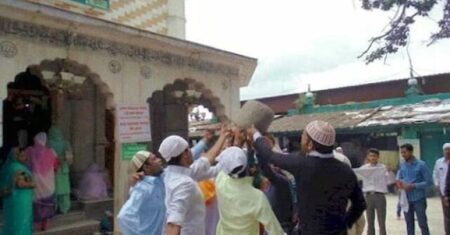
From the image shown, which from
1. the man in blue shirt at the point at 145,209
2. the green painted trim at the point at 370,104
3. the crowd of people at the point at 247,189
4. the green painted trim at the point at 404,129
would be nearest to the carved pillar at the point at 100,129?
the crowd of people at the point at 247,189

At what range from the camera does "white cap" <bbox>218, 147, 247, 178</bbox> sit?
133 inches

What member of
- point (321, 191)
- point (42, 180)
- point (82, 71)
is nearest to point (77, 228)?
point (42, 180)

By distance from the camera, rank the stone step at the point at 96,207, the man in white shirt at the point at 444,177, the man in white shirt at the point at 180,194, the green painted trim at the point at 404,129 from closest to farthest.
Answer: the man in white shirt at the point at 180,194
the man in white shirt at the point at 444,177
the stone step at the point at 96,207
the green painted trim at the point at 404,129

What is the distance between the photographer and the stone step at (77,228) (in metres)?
7.00

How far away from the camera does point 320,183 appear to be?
288cm

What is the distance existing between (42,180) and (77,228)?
1.05 m

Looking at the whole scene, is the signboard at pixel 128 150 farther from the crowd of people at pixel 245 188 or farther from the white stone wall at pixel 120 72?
the crowd of people at pixel 245 188

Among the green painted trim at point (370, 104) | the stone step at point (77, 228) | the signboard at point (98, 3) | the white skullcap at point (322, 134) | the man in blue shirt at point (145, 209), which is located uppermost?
the signboard at point (98, 3)

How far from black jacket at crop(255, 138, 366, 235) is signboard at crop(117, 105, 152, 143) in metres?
4.08

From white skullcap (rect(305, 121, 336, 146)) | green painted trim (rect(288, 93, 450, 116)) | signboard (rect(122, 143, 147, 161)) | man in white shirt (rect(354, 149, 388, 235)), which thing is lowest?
man in white shirt (rect(354, 149, 388, 235))

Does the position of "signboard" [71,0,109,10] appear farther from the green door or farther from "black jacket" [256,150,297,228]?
the green door

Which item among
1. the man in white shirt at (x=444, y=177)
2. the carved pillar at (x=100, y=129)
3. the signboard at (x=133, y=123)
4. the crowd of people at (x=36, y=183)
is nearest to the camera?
the crowd of people at (x=36, y=183)

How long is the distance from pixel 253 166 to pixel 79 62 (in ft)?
11.5

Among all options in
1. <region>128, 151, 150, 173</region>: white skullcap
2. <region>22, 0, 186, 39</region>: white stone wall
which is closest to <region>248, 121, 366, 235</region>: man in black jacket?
<region>128, 151, 150, 173</region>: white skullcap
